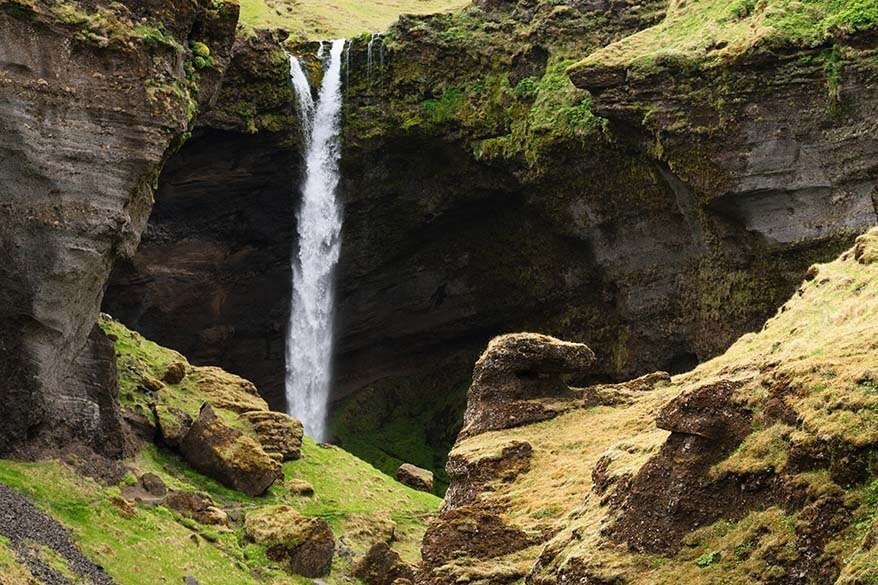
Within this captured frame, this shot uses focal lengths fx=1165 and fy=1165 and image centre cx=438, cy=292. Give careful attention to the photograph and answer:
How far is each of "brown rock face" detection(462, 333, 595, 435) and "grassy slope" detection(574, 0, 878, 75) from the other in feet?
94.3

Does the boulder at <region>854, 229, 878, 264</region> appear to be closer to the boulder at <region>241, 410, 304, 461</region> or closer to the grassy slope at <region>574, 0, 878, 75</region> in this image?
the grassy slope at <region>574, 0, 878, 75</region>

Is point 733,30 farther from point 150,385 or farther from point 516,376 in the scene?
point 150,385

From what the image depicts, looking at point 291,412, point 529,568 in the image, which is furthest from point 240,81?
point 529,568

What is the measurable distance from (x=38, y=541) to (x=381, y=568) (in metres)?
15.2

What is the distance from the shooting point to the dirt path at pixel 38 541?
101ft

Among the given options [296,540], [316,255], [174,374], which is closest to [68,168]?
[296,540]

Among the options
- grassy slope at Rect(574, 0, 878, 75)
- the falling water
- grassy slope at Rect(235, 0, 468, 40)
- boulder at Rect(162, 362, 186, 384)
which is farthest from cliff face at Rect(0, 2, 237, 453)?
grassy slope at Rect(235, 0, 468, 40)

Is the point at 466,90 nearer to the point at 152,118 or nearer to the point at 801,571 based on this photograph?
the point at 152,118

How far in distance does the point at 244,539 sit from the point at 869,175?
108ft

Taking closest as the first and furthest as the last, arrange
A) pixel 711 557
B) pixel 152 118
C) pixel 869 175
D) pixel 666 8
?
pixel 711 557, pixel 152 118, pixel 869 175, pixel 666 8

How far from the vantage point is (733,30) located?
5828cm

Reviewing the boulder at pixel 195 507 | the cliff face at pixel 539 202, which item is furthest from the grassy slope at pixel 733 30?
the boulder at pixel 195 507

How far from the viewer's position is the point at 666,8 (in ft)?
216

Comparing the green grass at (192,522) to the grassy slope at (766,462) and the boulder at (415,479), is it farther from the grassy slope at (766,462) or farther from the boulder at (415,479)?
the grassy slope at (766,462)
